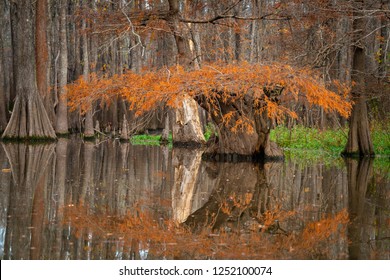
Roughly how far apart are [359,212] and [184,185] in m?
3.50

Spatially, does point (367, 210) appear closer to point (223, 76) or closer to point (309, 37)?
point (223, 76)

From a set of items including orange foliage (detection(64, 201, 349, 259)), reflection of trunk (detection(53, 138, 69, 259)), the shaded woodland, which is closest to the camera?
orange foliage (detection(64, 201, 349, 259))

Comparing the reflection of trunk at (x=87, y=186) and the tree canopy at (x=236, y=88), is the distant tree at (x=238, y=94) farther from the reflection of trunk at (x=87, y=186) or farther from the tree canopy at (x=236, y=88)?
the reflection of trunk at (x=87, y=186)

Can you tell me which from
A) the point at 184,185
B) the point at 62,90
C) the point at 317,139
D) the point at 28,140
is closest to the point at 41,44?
the point at 62,90

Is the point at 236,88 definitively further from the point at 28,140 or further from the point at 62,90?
the point at 62,90

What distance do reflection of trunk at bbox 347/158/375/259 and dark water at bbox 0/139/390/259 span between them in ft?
0.04

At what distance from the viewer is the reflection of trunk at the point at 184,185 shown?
771 cm

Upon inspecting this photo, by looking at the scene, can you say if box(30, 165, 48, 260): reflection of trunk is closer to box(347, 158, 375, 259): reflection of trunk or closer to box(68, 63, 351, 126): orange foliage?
box(347, 158, 375, 259): reflection of trunk

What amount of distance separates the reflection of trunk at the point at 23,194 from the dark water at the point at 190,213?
0.01 metres

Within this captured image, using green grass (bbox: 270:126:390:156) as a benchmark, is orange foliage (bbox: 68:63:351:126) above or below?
above

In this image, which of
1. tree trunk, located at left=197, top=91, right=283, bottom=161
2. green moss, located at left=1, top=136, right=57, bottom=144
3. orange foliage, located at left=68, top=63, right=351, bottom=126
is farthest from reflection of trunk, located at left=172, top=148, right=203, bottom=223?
green moss, located at left=1, top=136, right=57, bottom=144

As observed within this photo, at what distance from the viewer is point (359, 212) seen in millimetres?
7688

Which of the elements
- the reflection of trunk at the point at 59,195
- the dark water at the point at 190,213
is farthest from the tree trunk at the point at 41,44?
the dark water at the point at 190,213

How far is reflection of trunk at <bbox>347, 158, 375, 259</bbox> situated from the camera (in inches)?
221
